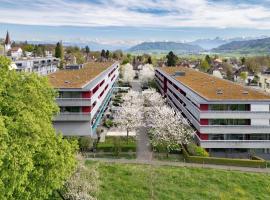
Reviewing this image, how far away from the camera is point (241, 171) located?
193 feet

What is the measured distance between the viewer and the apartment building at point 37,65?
5517 inches

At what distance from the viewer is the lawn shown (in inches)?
1953

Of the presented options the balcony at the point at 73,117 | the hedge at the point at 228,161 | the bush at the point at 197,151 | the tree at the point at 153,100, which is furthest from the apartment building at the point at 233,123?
the tree at the point at 153,100

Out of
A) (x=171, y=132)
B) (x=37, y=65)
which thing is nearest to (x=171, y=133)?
(x=171, y=132)

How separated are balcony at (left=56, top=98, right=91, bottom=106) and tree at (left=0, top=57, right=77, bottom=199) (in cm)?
2681

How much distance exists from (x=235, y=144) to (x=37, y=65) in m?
102

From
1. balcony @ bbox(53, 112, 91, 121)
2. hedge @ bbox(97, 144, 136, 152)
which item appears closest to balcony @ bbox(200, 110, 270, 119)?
hedge @ bbox(97, 144, 136, 152)

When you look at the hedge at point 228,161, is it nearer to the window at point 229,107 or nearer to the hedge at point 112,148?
the window at point 229,107

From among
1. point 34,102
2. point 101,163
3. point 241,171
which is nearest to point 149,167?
point 101,163

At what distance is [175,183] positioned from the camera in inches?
2095

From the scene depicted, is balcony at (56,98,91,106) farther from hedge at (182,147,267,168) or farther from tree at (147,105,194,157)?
hedge at (182,147,267,168)

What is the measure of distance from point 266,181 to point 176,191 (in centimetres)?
1409

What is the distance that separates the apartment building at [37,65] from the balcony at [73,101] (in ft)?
205

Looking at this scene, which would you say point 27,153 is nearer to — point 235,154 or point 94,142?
point 94,142
